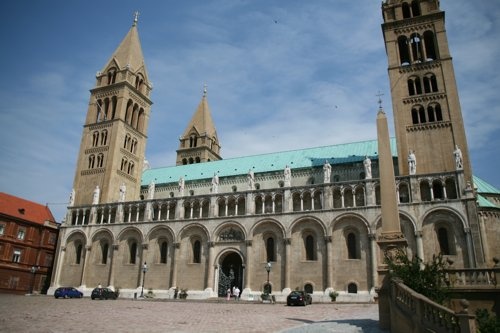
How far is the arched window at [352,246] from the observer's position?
37.2 meters

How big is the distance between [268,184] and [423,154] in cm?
1704

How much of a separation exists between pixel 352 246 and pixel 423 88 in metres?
17.9

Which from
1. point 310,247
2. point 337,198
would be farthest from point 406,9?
point 310,247

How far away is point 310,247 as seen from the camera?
129 feet

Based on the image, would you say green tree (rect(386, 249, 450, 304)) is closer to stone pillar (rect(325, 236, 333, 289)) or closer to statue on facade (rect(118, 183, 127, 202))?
stone pillar (rect(325, 236, 333, 289))

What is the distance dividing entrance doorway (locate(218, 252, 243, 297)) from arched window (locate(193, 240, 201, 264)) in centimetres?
272

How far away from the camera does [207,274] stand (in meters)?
41.7

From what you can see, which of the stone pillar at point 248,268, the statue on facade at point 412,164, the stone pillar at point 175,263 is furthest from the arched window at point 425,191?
the stone pillar at point 175,263

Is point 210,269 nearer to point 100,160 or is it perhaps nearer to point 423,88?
point 100,160

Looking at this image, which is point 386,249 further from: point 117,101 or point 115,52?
point 115,52

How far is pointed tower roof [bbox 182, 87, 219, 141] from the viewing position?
72.1 m

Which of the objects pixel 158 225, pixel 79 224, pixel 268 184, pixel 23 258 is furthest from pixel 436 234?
pixel 23 258

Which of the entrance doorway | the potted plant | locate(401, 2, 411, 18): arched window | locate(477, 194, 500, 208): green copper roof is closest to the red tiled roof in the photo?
the entrance doorway

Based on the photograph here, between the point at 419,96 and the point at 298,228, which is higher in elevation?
the point at 419,96
